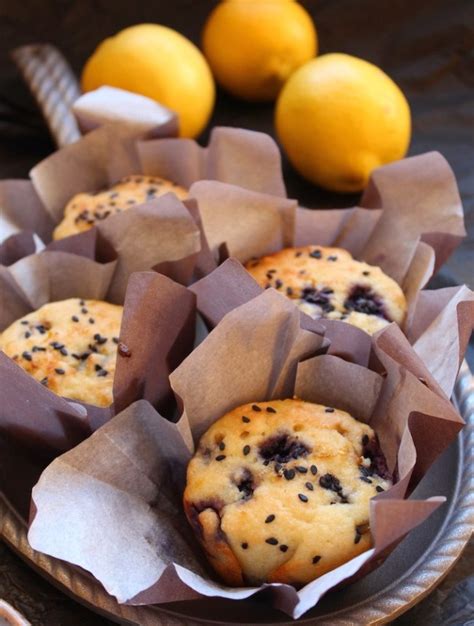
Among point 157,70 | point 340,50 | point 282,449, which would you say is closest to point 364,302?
point 282,449

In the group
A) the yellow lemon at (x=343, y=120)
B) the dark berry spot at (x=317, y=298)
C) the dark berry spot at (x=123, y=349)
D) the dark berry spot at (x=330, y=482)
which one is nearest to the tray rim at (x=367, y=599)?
the dark berry spot at (x=330, y=482)

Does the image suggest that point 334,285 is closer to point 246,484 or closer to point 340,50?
point 246,484

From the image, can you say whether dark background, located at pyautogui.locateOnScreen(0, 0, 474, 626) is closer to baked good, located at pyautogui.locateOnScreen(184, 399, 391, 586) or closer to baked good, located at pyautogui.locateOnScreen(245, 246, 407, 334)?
baked good, located at pyautogui.locateOnScreen(245, 246, 407, 334)

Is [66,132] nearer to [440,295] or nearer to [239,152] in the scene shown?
[239,152]

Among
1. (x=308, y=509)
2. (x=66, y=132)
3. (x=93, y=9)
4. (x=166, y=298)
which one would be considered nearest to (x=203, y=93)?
(x=66, y=132)

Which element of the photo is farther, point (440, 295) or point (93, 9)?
point (93, 9)

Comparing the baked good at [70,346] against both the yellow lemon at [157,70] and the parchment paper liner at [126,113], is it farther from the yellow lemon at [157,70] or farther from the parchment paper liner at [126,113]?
the yellow lemon at [157,70]

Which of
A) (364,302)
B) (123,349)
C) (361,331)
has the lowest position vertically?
(364,302)
